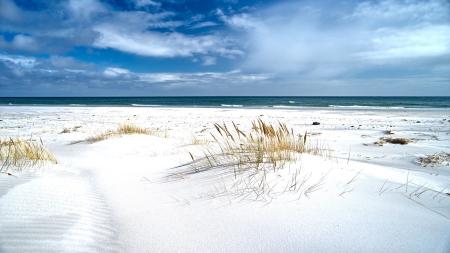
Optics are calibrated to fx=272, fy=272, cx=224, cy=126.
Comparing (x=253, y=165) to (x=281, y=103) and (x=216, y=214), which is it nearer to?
(x=216, y=214)

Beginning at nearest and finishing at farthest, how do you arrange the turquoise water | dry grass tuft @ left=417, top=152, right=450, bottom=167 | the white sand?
1. the white sand
2. dry grass tuft @ left=417, top=152, right=450, bottom=167
3. the turquoise water

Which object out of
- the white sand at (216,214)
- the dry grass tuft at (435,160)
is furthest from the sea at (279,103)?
the white sand at (216,214)

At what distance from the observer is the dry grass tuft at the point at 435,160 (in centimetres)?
429

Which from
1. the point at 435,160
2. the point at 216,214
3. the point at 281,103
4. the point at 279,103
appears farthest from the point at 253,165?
the point at 279,103

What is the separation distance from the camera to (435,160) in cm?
449

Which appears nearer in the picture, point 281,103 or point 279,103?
point 281,103

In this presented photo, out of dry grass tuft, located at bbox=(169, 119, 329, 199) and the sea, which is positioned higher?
the sea

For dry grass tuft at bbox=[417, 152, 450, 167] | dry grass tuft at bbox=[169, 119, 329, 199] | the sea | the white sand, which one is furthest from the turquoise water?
the white sand

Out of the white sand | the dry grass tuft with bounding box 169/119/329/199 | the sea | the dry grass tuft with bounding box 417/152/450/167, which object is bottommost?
the dry grass tuft with bounding box 417/152/450/167

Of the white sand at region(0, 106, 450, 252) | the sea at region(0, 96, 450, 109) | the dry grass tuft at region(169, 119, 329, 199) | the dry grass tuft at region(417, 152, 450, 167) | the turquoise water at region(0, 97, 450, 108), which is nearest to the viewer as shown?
the white sand at region(0, 106, 450, 252)

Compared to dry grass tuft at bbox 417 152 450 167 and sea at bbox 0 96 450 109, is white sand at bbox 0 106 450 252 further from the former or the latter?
sea at bbox 0 96 450 109

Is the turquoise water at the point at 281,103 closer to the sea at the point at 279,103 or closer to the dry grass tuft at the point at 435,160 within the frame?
the sea at the point at 279,103

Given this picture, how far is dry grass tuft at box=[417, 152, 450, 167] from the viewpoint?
14.1ft

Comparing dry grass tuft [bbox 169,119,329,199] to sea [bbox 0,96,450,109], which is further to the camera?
sea [bbox 0,96,450,109]
